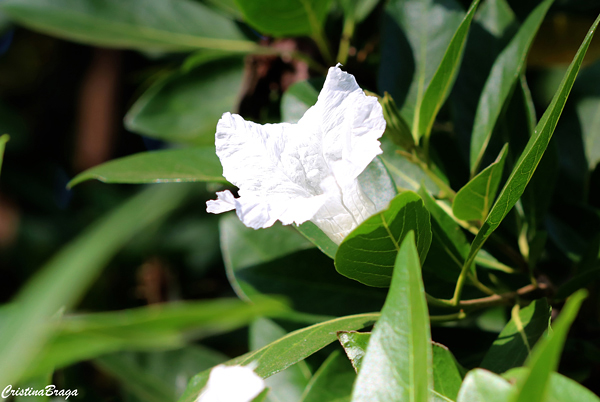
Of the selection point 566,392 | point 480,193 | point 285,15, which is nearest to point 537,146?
point 480,193

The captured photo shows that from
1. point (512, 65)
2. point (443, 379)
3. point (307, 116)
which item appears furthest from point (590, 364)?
point (307, 116)

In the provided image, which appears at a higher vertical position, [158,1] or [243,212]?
[158,1]

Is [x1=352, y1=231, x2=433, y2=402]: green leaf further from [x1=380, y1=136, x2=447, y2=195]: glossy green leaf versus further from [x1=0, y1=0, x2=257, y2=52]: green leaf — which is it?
[x1=0, y1=0, x2=257, y2=52]: green leaf

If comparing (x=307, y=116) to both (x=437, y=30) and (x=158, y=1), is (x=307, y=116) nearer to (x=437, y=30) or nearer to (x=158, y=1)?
Result: (x=437, y=30)

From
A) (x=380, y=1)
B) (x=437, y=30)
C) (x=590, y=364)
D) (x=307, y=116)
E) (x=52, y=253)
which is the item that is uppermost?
(x=380, y=1)

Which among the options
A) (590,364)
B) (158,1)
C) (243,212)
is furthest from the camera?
(158,1)

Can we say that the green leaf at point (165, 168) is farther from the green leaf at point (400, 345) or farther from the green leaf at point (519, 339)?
the green leaf at point (519, 339)
